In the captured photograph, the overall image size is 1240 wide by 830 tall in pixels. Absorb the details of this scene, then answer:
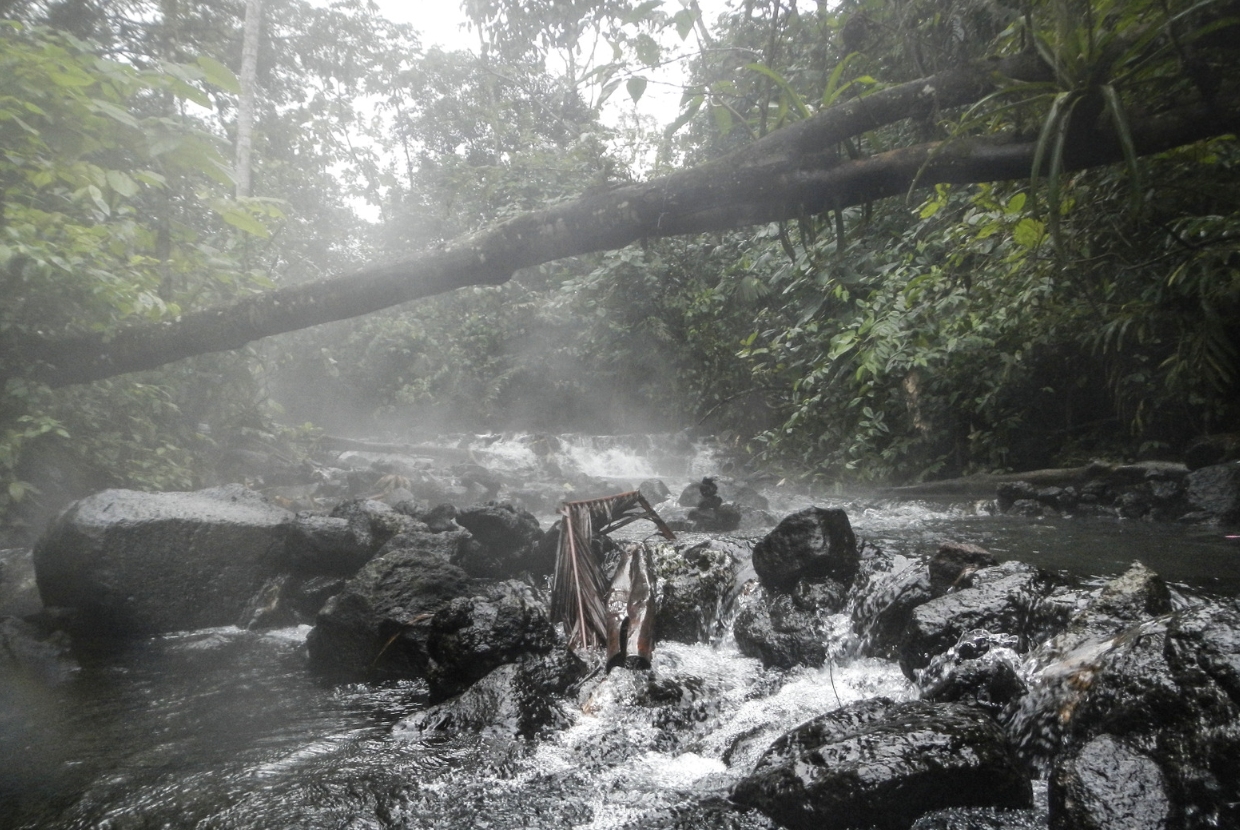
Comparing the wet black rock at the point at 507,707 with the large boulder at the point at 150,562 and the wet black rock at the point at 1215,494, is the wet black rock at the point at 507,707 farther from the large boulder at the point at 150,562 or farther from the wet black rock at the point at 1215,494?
the wet black rock at the point at 1215,494

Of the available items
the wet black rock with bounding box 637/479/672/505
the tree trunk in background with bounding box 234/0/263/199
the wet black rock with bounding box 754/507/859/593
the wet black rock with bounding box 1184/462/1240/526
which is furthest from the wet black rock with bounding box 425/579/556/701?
the tree trunk in background with bounding box 234/0/263/199

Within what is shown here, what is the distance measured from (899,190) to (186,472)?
9315mm

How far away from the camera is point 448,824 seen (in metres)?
2.28

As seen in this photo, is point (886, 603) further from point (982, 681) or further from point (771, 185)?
point (771, 185)

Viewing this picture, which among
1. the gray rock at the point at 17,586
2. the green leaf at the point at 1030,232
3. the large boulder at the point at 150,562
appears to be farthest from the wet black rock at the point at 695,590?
the gray rock at the point at 17,586

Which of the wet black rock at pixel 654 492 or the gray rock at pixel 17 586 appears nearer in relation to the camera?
the gray rock at pixel 17 586

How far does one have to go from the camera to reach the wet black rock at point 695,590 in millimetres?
4336

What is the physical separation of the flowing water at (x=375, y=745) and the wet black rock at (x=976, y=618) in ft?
0.67

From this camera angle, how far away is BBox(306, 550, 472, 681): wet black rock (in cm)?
389

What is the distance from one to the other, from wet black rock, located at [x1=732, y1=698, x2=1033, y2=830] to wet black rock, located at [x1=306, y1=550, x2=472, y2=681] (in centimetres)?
219

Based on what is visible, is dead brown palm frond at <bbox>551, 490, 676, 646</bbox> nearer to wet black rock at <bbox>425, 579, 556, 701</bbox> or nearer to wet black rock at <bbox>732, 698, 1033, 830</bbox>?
wet black rock at <bbox>425, 579, 556, 701</bbox>

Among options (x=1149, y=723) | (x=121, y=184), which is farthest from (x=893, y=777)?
(x=121, y=184)

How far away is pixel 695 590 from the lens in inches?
181

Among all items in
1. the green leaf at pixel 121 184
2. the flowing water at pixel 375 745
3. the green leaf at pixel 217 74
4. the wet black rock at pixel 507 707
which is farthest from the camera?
the green leaf at pixel 121 184
